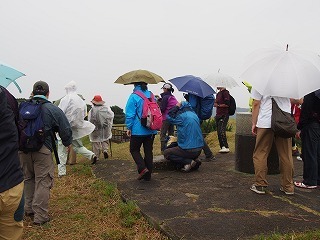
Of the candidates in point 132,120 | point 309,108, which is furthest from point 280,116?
point 132,120

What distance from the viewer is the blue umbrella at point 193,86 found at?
20.9ft

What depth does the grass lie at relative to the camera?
3.43 metres

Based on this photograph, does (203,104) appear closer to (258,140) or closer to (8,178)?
(258,140)

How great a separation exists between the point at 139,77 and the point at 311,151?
2.75m

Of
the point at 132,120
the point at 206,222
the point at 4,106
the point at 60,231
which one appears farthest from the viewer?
the point at 132,120

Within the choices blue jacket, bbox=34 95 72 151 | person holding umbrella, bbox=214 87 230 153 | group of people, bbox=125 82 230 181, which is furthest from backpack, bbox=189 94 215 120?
blue jacket, bbox=34 95 72 151

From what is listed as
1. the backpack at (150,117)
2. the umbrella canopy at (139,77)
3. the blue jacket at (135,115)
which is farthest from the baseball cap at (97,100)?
the backpack at (150,117)

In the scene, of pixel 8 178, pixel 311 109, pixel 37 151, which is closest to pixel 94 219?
pixel 37 151

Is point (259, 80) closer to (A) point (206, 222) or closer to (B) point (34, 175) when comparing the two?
(A) point (206, 222)

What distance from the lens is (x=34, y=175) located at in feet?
13.8

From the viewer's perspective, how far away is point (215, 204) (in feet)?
13.3

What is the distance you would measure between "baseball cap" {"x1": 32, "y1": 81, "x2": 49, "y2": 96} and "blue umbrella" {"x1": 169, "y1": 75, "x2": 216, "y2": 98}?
2864 mm

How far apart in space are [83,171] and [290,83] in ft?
13.9

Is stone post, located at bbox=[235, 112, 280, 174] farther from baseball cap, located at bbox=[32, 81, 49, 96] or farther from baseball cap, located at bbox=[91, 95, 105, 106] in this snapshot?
baseball cap, located at bbox=[91, 95, 105, 106]
